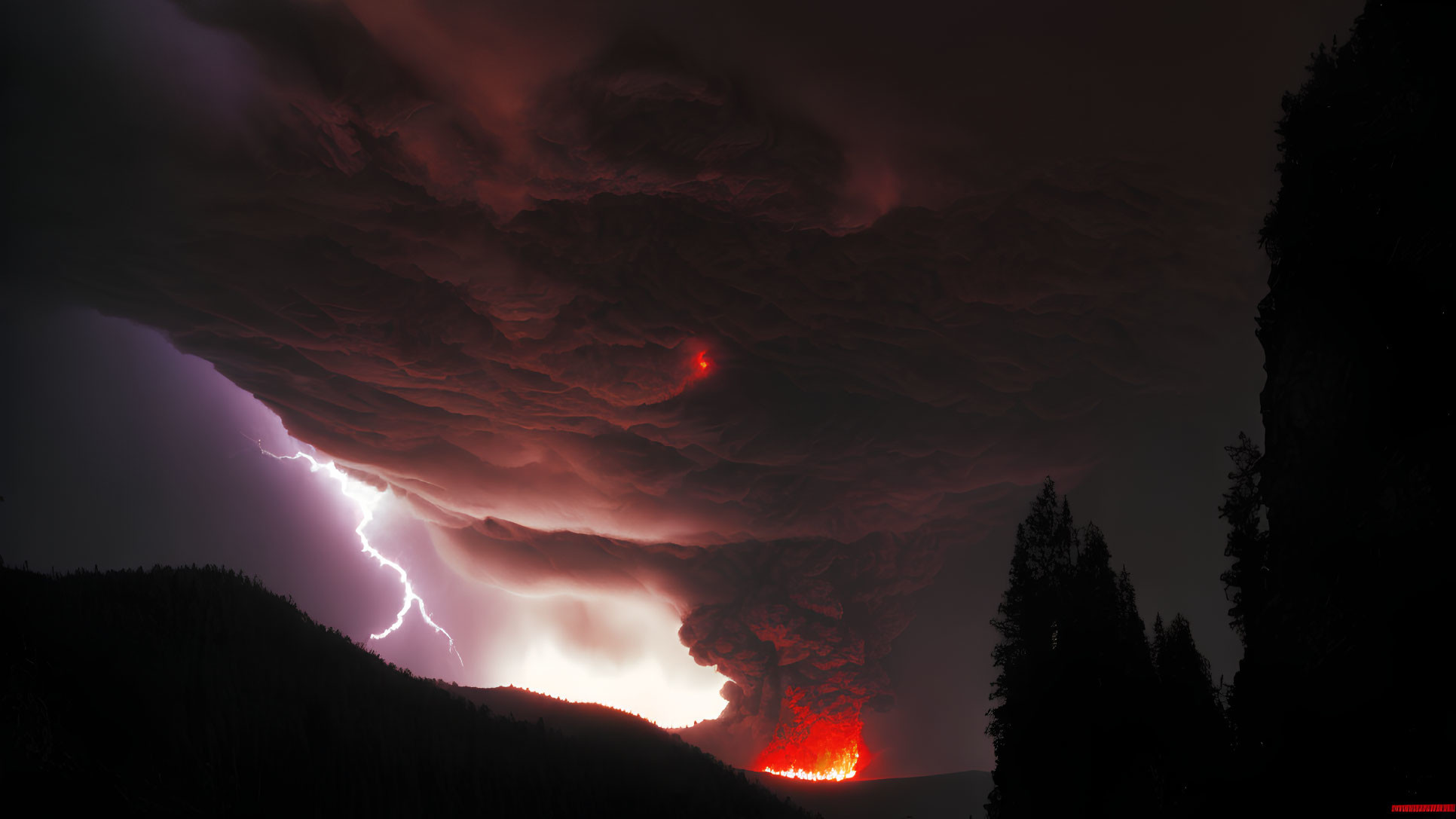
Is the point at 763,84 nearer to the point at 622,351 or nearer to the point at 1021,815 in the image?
the point at 622,351

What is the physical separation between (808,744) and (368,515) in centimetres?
1070

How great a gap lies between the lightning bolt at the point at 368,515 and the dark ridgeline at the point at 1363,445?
53.1ft

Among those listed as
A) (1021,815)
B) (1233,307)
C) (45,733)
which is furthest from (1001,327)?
(45,733)

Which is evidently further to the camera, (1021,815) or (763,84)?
(763,84)

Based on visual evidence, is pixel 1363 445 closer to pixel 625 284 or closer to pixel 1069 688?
pixel 1069 688

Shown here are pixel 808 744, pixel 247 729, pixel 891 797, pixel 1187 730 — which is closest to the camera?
pixel 247 729

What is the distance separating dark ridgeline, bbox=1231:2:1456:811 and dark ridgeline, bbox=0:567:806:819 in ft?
7.43

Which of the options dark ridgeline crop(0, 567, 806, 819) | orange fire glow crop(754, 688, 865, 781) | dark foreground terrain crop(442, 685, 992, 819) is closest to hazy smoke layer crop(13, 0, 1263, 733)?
orange fire glow crop(754, 688, 865, 781)

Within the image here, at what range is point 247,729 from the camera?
98.7 inches

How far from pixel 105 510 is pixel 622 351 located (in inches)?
404

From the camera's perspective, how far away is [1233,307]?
9.79 m

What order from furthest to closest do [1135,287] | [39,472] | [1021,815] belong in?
[39,472]
[1135,287]
[1021,815]

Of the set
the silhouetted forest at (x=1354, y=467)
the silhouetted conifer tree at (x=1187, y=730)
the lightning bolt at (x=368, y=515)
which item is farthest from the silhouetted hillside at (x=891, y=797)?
the lightning bolt at (x=368, y=515)

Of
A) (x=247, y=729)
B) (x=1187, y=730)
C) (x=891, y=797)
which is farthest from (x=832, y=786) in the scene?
(x=247, y=729)
